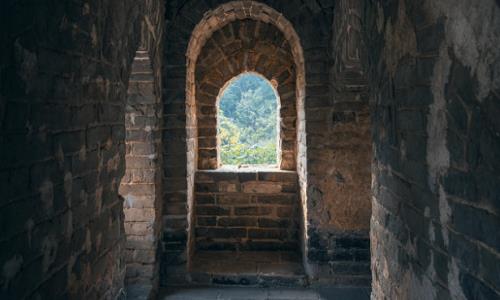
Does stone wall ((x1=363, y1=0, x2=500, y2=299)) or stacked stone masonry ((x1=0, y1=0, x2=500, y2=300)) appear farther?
stacked stone masonry ((x1=0, y1=0, x2=500, y2=300))

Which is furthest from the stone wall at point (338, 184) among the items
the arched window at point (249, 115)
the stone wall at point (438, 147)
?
the arched window at point (249, 115)

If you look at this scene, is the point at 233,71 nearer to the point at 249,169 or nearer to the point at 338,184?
the point at 249,169

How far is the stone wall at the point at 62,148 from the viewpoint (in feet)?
4.69

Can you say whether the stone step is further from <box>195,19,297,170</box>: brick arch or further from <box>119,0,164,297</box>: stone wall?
<box>195,19,297,170</box>: brick arch

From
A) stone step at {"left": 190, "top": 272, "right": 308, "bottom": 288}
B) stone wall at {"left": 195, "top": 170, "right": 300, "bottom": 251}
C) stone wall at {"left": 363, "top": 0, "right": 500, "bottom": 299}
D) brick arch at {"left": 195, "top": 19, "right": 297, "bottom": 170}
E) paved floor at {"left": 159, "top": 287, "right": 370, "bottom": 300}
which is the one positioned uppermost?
brick arch at {"left": 195, "top": 19, "right": 297, "bottom": 170}

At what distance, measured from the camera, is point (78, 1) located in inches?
80.3

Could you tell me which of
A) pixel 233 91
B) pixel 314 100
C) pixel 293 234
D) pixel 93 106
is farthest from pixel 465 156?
pixel 233 91

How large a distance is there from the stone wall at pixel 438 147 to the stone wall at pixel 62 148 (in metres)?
1.51

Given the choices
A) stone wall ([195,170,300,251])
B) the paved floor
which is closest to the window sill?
stone wall ([195,170,300,251])

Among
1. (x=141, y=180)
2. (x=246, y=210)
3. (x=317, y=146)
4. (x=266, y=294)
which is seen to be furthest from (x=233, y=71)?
(x=266, y=294)

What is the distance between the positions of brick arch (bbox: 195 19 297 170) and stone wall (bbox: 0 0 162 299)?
2405 mm

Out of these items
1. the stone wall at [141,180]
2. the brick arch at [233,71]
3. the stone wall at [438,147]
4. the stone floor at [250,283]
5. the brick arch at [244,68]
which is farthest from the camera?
the brick arch at [244,68]

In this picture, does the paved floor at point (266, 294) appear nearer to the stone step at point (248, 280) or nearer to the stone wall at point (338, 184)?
the stone step at point (248, 280)

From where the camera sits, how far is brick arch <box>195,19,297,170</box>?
5207 mm
